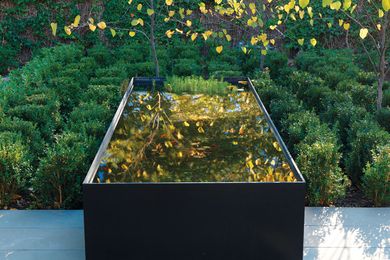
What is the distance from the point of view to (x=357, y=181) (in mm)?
5570

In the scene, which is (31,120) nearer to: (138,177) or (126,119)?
(126,119)

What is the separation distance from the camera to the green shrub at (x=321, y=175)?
4910mm

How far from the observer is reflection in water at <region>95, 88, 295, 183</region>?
385 cm

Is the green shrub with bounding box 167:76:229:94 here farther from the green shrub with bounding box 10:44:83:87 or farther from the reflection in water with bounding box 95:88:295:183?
the green shrub with bounding box 10:44:83:87

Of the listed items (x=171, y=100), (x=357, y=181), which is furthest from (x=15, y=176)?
(x=357, y=181)

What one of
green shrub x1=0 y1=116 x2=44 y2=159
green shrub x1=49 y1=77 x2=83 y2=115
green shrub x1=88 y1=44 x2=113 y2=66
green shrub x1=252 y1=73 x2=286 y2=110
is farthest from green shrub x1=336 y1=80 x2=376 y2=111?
green shrub x1=88 y1=44 x2=113 y2=66

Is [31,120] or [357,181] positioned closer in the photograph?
[357,181]

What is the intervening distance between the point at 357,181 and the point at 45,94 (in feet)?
12.8

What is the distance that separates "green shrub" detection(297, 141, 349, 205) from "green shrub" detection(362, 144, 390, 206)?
0.21 m

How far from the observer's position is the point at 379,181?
4.90 metres

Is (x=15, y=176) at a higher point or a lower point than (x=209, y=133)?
lower

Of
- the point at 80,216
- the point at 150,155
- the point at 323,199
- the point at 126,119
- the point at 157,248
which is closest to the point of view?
the point at 157,248

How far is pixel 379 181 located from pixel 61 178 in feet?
8.22

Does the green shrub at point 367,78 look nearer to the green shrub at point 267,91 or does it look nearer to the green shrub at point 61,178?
the green shrub at point 267,91
